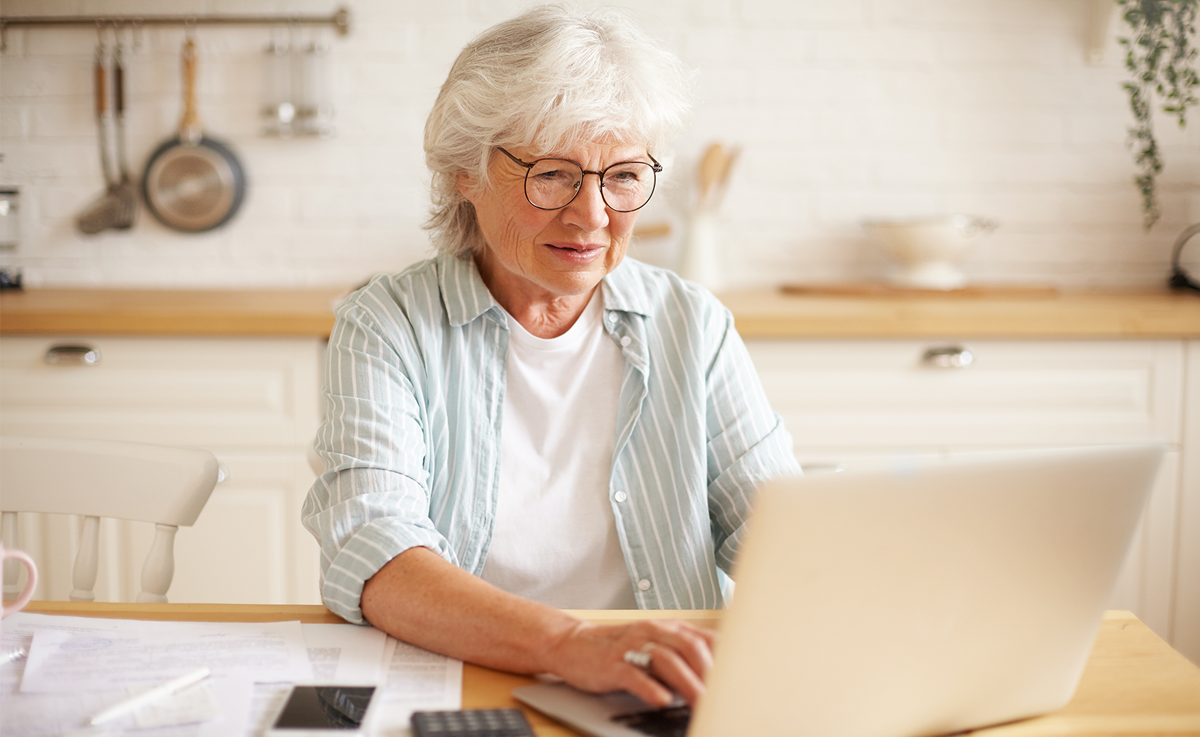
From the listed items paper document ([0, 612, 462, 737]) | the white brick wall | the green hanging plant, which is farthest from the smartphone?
the green hanging plant

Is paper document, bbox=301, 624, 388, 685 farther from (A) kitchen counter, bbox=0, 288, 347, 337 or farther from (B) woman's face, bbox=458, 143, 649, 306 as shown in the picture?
(A) kitchen counter, bbox=0, 288, 347, 337

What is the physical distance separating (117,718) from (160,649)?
12 cm

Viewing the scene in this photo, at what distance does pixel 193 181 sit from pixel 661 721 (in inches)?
87.4


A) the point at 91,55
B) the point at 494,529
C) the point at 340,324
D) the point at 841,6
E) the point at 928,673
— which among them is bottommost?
the point at 494,529

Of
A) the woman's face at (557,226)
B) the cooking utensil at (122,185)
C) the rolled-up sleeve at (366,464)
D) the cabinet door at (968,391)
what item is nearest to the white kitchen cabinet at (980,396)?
the cabinet door at (968,391)

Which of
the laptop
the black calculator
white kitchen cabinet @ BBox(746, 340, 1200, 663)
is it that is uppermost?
the laptop

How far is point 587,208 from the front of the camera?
1154mm

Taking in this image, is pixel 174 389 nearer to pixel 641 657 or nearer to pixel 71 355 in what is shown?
pixel 71 355

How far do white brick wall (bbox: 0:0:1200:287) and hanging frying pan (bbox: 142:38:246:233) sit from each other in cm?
4

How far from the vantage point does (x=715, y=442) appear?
4.08 feet

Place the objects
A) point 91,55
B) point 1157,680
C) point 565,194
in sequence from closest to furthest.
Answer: point 1157,680 → point 565,194 → point 91,55

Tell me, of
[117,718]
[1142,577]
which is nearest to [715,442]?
[117,718]

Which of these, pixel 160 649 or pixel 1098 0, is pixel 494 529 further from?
pixel 1098 0

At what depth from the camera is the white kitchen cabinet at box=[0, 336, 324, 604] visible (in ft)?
6.67
